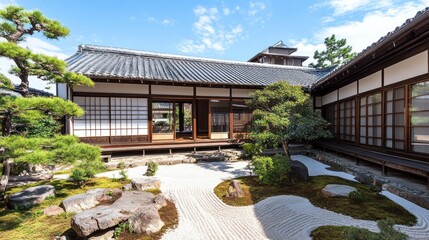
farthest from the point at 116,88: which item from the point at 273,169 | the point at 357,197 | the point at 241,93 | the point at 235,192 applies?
the point at 357,197

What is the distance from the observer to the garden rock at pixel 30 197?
4.84 metres

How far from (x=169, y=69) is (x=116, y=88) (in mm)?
3153

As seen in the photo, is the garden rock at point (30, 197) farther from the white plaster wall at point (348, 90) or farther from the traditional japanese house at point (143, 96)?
the white plaster wall at point (348, 90)

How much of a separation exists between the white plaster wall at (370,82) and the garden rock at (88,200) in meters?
8.78

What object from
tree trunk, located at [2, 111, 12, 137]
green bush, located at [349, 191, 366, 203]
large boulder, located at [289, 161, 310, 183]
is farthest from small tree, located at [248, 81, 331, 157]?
tree trunk, located at [2, 111, 12, 137]

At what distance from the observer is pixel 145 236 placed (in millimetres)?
3797

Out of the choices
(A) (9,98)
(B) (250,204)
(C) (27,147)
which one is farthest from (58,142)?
(B) (250,204)

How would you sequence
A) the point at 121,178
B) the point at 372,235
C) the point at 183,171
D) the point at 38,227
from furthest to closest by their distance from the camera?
the point at 183,171 < the point at 121,178 < the point at 38,227 < the point at 372,235

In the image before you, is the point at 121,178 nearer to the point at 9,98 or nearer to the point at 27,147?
the point at 27,147

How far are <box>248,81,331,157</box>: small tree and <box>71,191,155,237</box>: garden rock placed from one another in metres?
4.54

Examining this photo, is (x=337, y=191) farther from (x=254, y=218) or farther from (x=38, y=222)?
(x=38, y=222)

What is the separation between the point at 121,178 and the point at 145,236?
3.53 m

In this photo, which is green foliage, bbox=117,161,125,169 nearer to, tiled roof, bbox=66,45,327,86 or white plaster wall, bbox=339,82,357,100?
tiled roof, bbox=66,45,327,86

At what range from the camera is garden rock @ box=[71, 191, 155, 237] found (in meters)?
3.58
